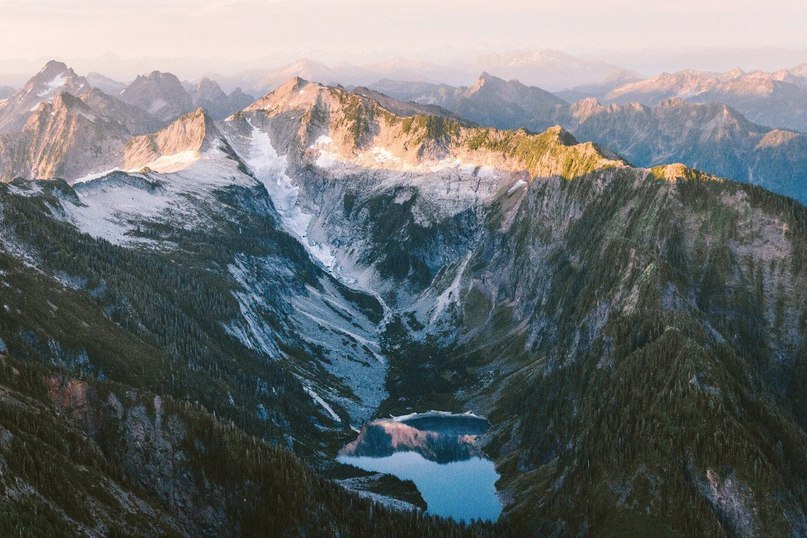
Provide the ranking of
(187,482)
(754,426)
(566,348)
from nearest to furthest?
(187,482) < (754,426) < (566,348)

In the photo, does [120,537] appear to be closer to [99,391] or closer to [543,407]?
[99,391]

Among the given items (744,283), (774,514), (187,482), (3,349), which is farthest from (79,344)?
(744,283)

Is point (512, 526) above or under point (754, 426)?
under

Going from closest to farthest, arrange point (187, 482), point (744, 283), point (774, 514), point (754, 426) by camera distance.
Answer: point (187, 482) < point (774, 514) < point (754, 426) < point (744, 283)

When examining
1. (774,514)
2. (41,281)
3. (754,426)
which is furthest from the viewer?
(41,281)

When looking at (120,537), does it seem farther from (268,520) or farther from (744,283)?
(744,283)

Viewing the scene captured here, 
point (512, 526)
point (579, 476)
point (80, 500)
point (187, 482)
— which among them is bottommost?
point (512, 526)

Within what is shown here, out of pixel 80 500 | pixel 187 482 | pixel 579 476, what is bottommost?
pixel 579 476

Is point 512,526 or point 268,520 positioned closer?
point 268,520

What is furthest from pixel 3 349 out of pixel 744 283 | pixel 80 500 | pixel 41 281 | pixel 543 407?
pixel 744 283
